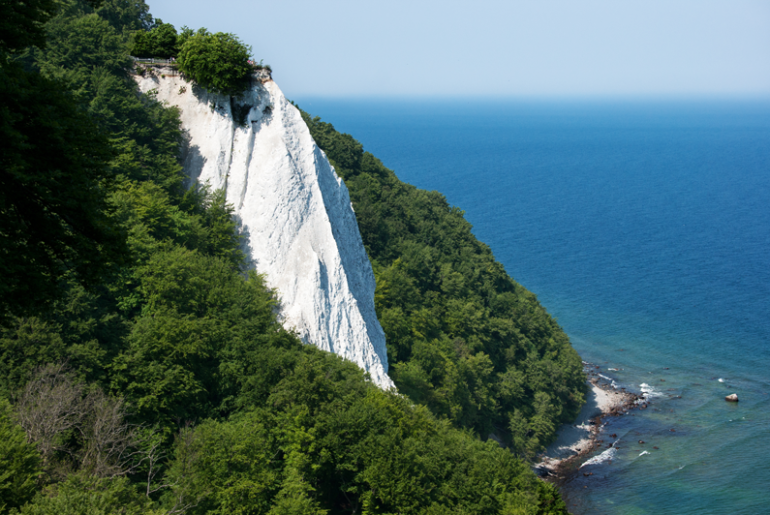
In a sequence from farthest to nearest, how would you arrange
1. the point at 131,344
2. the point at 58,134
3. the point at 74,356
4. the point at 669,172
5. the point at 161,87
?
1. the point at 669,172
2. the point at 161,87
3. the point at 131,344
4. the point at 74,356
5. the point at 58,134

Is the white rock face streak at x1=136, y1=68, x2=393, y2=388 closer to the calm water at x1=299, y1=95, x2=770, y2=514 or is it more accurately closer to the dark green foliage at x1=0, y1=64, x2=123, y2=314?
the dark green foliage at x1=0, y1=64, x2=123, y2=314

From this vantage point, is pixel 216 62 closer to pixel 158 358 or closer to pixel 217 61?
pixel 217 61

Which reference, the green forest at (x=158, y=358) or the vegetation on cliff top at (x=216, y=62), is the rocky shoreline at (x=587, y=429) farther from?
the vegetation on cliff top at (x=216, y=62)

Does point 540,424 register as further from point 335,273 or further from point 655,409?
point 335,273

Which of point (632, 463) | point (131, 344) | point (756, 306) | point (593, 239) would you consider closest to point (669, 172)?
point (593, 239)

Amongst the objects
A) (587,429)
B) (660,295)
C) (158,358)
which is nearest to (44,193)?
(158,358)

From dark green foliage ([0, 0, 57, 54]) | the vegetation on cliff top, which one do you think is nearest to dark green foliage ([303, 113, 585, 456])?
the vegetation on cliff top
